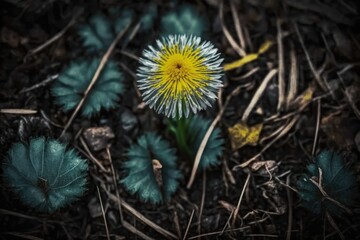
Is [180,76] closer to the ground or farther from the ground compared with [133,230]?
farther from the ground

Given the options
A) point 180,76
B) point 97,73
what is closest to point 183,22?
point 97,73

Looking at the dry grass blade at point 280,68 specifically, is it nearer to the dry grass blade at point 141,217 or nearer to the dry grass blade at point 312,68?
the dry grass blade at point 312,68

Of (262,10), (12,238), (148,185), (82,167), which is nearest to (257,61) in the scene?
(262,10)

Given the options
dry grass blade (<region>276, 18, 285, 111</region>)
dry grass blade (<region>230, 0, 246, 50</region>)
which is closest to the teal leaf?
dry grass blade (<region>276, 18, 285, 111</region>)

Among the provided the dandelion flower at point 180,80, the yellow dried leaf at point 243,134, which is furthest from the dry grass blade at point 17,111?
the yellow dried leaf at point 243,134

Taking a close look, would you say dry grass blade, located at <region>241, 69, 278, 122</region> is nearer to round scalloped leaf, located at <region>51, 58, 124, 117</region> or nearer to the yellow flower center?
the yellow flower center

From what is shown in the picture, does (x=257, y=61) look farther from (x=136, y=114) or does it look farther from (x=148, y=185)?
(x=148, y=185)

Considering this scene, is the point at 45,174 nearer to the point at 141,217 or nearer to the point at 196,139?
the point at 141,217

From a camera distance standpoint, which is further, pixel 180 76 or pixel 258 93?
pixel 258 93
